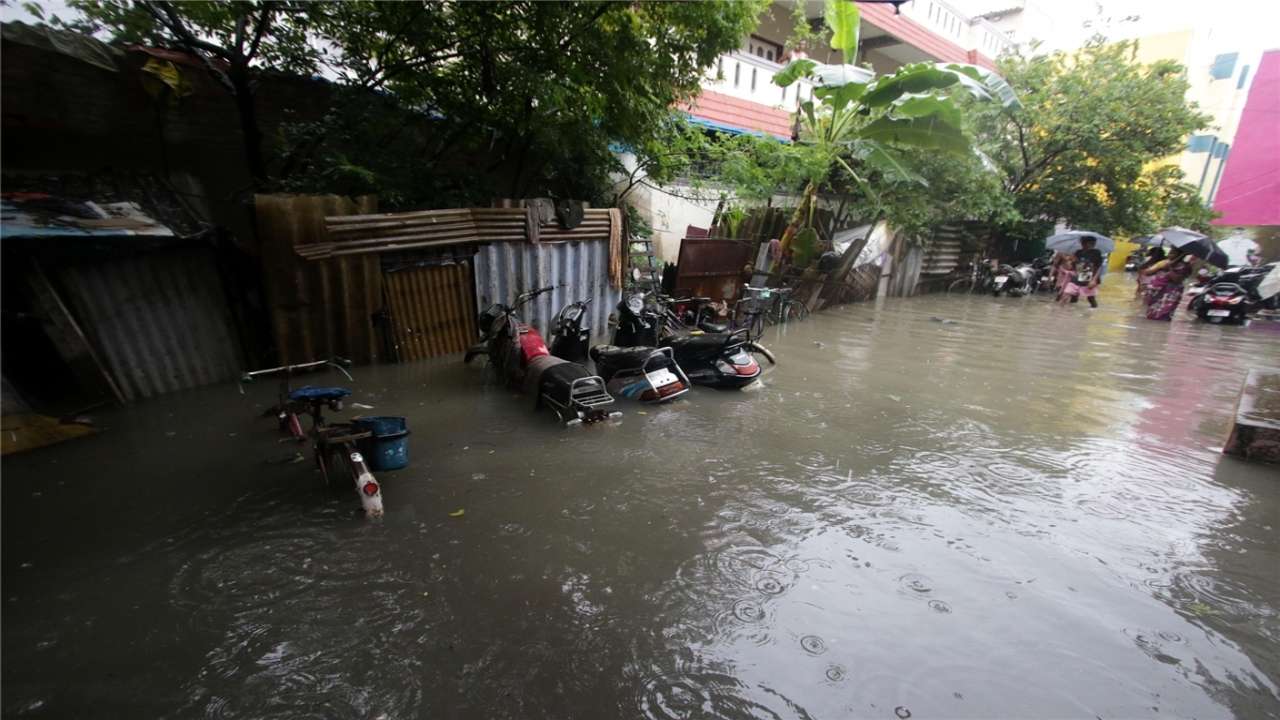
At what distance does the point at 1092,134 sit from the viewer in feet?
48.9

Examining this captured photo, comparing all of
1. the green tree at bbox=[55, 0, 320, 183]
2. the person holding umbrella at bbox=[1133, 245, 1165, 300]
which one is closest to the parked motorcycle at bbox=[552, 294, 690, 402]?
the green tree at bbox=[55, 0, 320, 183]

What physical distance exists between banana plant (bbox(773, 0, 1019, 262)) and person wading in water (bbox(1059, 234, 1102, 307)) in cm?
680

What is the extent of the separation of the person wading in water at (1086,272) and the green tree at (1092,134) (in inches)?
98.2

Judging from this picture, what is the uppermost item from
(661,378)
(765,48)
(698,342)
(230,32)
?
(765,48)

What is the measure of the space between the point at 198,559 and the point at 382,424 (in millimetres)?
1149

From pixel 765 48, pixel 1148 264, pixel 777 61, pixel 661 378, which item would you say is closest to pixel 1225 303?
pixel 1148 264

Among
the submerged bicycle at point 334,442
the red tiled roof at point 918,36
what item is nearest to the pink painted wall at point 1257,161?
the red tiled roof at point 918,36

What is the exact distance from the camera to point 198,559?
9.80 feet

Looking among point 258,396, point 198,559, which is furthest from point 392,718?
point 258,396

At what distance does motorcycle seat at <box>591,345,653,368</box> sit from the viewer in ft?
19.3

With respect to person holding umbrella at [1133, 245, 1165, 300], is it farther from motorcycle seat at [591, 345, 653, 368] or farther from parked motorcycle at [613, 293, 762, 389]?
motorcycle seat at [591, 345, 653, 368]

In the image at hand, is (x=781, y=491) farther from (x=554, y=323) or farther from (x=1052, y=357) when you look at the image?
(x=1052, y=357)

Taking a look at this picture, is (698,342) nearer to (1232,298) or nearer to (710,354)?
(710,354)

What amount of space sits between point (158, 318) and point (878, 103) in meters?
11.1
